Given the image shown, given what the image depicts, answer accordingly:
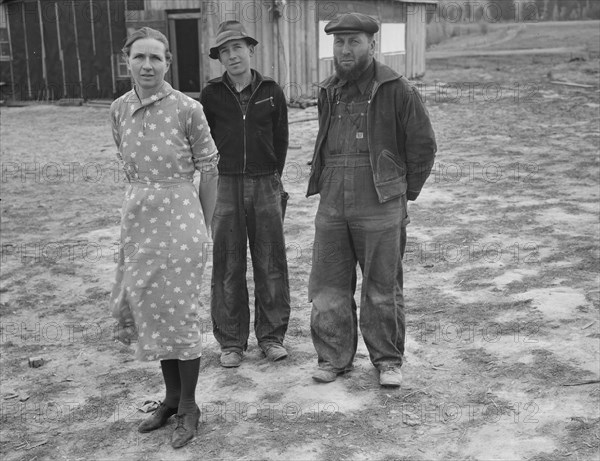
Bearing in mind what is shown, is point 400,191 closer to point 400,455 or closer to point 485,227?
point 400,455

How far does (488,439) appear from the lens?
404 cm

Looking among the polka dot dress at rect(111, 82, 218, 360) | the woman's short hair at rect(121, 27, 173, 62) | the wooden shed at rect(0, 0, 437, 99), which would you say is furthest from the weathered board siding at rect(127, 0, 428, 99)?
the polka dot dress at rect(111, 82, 218, 360)

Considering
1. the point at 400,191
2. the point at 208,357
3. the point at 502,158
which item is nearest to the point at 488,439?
the point at 400,191

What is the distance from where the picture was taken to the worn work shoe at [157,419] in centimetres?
→ 421

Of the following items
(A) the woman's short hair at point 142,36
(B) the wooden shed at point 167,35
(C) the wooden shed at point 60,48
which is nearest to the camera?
(A) the woman's short hair at point 142,36

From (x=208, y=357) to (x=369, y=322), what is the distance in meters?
1.15

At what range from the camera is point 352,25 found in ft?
14.3

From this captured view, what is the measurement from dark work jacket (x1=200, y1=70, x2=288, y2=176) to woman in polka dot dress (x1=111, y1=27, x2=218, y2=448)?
2.60 feet

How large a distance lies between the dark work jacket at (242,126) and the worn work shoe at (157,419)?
1.43 m

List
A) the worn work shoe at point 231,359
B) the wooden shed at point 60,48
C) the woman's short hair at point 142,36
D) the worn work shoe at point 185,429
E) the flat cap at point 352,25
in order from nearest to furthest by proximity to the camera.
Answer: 1. the woman's short hair at point 142,36
2. the worn work shoe at point 185,429
3. the flat cap at point 352,25
4. the worn work shoe at point 231,359
5. the wooden shed at point 60,48

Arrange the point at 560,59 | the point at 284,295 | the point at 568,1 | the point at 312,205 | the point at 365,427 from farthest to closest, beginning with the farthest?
the point at 568,1
the point at 560,59
the point at 312,205
the point at 284,295
the point at 365,427

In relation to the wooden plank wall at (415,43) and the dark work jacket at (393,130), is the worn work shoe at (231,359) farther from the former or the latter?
the wooden plank wall at (415,43)

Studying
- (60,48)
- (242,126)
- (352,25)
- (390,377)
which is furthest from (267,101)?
(60,48)

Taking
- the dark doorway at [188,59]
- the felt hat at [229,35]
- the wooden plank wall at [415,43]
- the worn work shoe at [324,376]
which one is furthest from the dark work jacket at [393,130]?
the wooden plank wall at [415,43]
